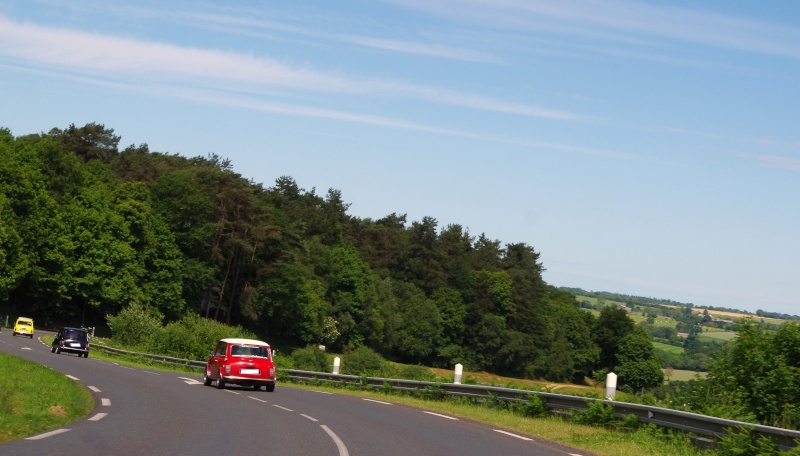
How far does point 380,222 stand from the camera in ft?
554

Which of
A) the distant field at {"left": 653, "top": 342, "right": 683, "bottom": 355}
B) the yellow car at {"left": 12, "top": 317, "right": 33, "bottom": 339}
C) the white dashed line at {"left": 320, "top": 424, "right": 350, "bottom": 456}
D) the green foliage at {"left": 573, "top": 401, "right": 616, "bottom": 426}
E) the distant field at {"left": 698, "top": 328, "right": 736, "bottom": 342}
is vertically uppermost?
the distant field at {"left": 698, "top": 328, "right": 736, "bottom": 342}

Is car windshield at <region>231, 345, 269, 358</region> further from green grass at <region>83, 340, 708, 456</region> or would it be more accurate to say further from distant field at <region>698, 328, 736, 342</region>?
distant field at <region>698, 328, 736, 342</region>

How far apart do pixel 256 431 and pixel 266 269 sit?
8506 centimetres

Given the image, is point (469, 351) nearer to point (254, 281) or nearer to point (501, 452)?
point (254, 281)

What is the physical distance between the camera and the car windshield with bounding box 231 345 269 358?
100 feet

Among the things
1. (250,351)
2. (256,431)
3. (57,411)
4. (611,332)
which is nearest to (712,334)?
(611,332)

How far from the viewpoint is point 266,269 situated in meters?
101

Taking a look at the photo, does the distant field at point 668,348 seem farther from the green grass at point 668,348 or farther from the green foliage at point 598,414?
the green foliage at point 598,414

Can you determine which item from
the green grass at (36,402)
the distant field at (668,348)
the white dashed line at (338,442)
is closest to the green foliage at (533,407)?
the white dashed line at (338,442)

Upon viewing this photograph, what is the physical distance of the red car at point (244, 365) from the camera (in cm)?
3028

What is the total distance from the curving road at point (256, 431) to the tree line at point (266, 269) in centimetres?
4189

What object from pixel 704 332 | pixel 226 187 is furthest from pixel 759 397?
pixel 704 332

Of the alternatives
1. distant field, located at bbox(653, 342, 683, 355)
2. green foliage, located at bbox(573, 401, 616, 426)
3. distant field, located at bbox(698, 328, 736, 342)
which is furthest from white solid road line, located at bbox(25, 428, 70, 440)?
distant field, located at bbox(698, 328, 736, 342)

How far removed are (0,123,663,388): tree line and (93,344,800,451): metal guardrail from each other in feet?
108
